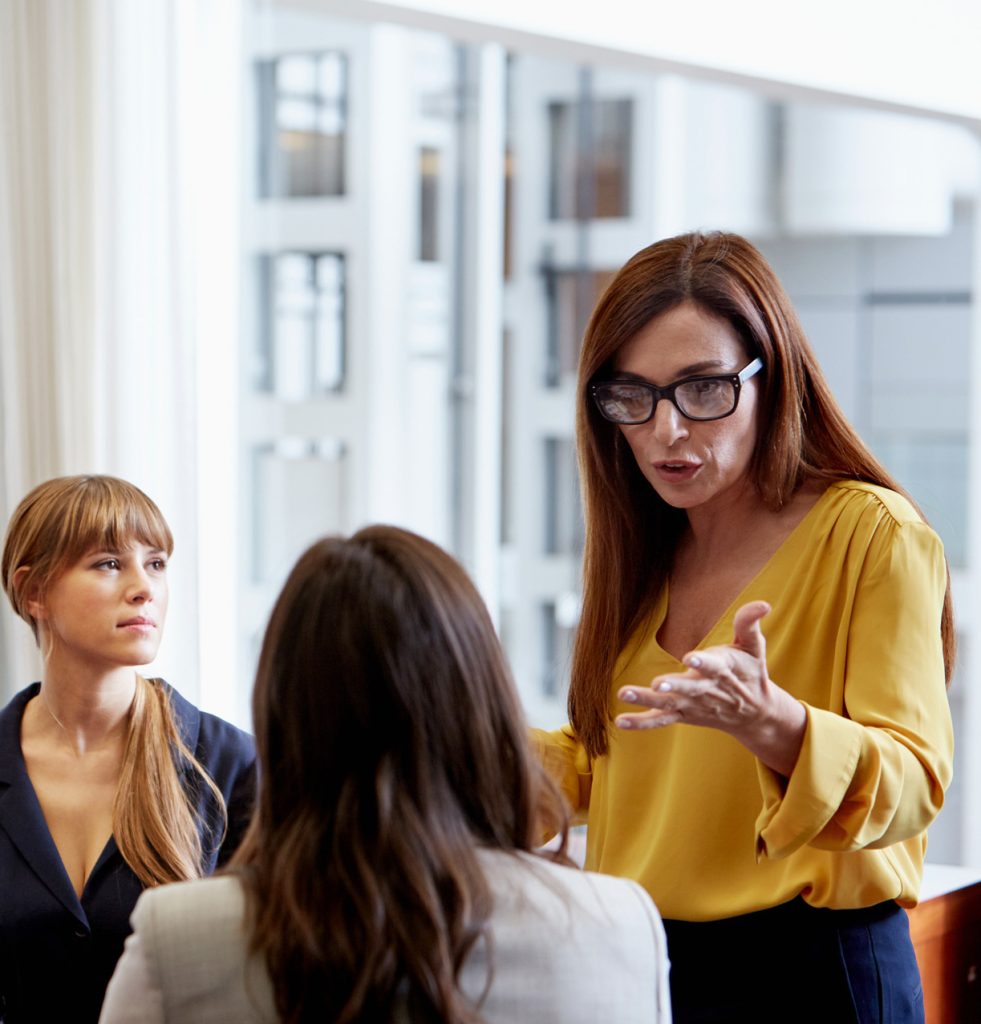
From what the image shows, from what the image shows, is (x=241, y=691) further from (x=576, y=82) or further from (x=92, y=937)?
(x=576, y=82)

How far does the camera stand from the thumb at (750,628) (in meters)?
1.19

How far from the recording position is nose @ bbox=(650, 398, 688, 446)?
1.47m

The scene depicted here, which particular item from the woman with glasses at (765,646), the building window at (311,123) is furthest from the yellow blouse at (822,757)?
the building window at (311,123)

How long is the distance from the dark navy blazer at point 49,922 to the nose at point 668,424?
2.57 feet

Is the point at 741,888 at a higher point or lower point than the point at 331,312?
lower

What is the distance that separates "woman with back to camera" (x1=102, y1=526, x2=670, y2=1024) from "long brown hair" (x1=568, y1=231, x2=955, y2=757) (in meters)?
0.50

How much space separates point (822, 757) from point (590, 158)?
5248 mm

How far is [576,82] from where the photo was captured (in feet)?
20.3

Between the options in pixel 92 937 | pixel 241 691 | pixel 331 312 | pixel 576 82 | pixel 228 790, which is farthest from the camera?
pixel 576 82

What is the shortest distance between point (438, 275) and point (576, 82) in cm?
144

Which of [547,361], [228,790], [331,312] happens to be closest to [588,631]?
[228,790]

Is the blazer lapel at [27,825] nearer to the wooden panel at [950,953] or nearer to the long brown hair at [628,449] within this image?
the long brown hair at [628,449]

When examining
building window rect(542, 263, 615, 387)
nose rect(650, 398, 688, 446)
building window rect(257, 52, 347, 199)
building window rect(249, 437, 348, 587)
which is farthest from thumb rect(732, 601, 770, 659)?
building window rect(542, 263, 615, 387)

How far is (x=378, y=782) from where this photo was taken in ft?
3.50
